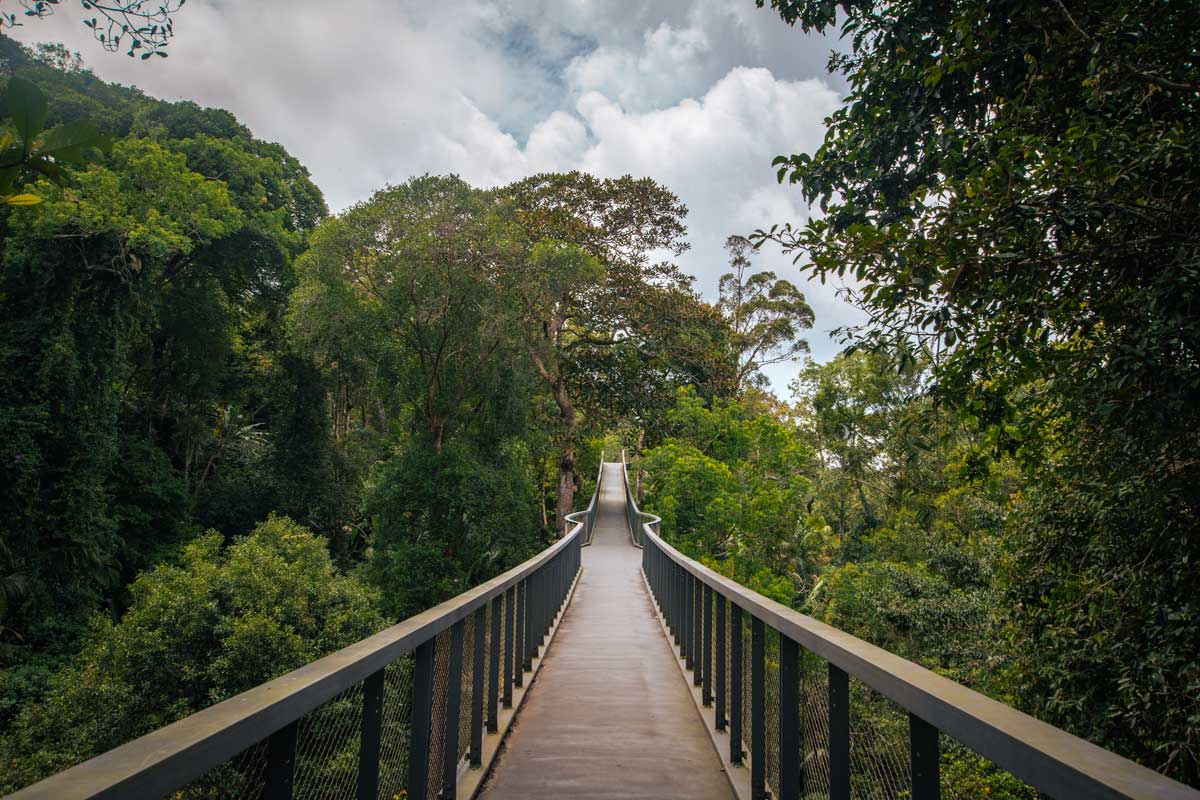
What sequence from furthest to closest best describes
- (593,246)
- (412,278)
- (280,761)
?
(593,246) < (412,278) < (280,761)

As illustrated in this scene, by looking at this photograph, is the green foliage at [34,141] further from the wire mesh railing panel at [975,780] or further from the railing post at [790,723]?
the wire mesh railing panel at [975,780]

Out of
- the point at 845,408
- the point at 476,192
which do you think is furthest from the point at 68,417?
the point at 845,408

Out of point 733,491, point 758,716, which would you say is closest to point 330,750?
point 758,716

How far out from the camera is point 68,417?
1770 centimetres

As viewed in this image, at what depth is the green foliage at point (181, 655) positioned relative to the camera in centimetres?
1096

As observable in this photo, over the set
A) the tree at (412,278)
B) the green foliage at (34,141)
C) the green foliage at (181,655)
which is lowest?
Answer: the green foliage at (181,655)

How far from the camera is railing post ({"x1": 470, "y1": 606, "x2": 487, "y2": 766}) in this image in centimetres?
375

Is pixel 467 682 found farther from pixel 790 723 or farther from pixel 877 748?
pixel 877 748

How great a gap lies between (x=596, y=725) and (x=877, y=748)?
2949 mm

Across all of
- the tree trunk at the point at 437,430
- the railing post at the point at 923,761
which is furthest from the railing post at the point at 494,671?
the tree trunk at the point at 437,430

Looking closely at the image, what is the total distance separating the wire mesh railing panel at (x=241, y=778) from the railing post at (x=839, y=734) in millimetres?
1625

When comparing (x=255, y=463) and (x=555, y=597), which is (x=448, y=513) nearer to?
(x=255, y=463)

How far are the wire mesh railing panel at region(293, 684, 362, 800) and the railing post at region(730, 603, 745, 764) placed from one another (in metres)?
2.31

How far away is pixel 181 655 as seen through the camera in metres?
11.8
